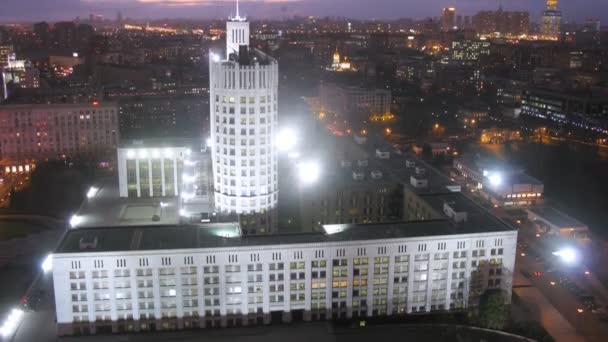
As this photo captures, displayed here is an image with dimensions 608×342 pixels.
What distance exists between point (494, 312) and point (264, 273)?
12.6m

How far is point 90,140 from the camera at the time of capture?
235 feet

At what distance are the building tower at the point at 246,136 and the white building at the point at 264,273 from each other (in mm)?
5060

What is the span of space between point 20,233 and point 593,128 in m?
78.8

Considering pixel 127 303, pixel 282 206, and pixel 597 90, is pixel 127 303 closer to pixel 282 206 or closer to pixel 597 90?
pixel 282 206

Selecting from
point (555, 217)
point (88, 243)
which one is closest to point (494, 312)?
point (555, 217)

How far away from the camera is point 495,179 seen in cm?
5700

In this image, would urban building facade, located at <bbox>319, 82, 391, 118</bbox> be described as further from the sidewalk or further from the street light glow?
the street light glow

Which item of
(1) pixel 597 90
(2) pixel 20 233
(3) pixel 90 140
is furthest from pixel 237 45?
(1) pixel 597 90

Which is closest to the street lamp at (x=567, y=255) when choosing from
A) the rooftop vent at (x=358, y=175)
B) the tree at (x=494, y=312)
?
the tree at (x=494, y=312)

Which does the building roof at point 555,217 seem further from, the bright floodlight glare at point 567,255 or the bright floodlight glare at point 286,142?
the bright floodlight glare at point 286,142

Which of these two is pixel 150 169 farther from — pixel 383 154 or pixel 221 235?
pixel 221 235

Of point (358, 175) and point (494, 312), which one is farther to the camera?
point (358, 175)

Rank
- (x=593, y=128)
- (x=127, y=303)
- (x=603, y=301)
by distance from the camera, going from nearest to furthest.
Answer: (x=127, y=303) < (x=603, y=301) < (x=593, y=128)

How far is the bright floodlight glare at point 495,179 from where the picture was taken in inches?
2227
